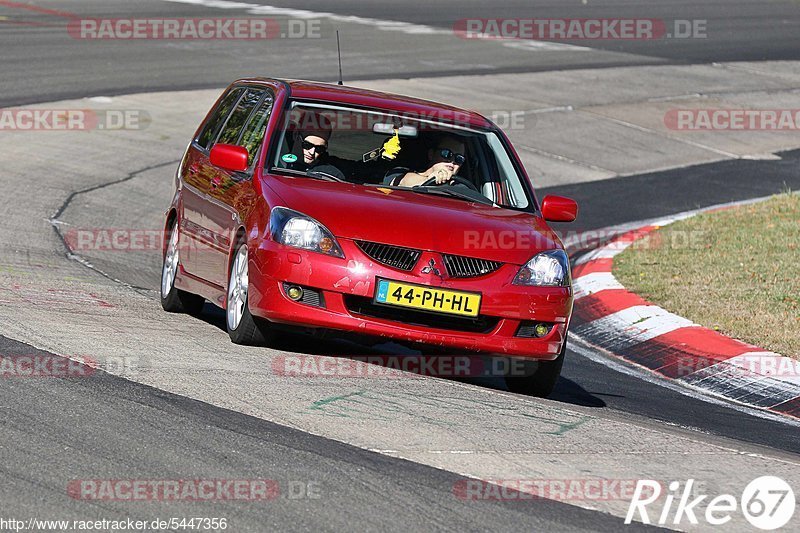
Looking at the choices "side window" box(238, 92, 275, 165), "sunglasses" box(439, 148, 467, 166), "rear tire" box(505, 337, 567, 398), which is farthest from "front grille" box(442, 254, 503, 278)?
"side window" box(238, 92, 275, 165)

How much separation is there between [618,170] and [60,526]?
14421 mm

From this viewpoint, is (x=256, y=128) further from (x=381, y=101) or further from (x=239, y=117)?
(x=381, y=101)

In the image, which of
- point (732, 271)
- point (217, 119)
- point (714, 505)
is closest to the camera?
point (714, 505)

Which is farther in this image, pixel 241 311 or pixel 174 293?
pixel 174 293

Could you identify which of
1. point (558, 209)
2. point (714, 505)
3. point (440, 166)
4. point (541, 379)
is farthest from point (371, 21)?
point (714, 505)

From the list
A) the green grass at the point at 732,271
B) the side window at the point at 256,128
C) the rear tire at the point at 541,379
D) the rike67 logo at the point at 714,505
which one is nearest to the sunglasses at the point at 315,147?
the side window at the point at 256,128

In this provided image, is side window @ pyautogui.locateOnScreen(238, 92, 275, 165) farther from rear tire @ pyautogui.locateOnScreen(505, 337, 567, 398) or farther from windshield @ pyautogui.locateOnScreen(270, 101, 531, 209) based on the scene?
rear tire @ pyautogui.locateOnScreen(505, 337, 567, 398)

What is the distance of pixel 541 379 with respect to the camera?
Result: 7812 millimetres

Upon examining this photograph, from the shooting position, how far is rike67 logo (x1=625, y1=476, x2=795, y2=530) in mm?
5008

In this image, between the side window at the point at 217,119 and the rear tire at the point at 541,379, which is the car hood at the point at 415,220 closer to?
the rear tire at the point at 541,379

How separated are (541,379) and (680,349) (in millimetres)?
2093

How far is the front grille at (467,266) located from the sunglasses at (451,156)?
53.3 inches

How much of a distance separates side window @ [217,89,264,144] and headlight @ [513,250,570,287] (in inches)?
89.8

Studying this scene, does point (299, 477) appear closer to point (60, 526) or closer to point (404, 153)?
point (60, 526)
